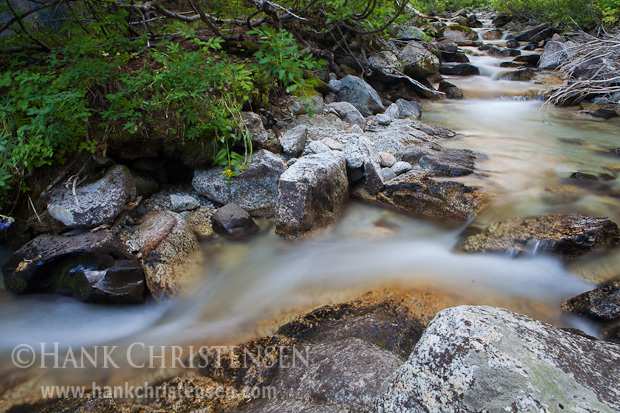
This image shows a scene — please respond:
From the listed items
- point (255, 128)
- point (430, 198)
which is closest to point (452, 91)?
point (430, 198)

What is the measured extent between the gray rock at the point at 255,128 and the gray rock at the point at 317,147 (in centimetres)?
62

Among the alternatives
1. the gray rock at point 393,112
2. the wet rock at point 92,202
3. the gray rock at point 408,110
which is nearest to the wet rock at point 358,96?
the gray rock at point 393,112

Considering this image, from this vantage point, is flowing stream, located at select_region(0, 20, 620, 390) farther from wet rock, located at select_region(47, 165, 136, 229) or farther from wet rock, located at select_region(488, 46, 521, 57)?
wet rock, located at select_region(488, 46, 521, 57)

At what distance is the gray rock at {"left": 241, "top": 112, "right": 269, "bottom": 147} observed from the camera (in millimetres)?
4344

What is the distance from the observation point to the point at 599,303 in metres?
2.57

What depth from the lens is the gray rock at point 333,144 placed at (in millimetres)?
4676

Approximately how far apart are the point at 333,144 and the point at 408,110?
3.36m

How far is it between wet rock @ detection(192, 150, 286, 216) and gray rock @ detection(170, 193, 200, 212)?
15 centimetres

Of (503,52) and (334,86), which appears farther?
(503,52)

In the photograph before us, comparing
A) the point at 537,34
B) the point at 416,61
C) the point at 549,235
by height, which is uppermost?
the point at 537,34

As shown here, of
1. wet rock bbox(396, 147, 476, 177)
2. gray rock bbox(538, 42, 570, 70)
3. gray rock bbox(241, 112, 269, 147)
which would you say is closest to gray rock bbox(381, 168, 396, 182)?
wet rock bbox(396, 147, 476, 177)

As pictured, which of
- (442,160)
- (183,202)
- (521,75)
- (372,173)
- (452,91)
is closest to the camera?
(183,202)

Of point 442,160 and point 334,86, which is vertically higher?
point 334,86

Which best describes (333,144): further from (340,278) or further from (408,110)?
(408,110)
